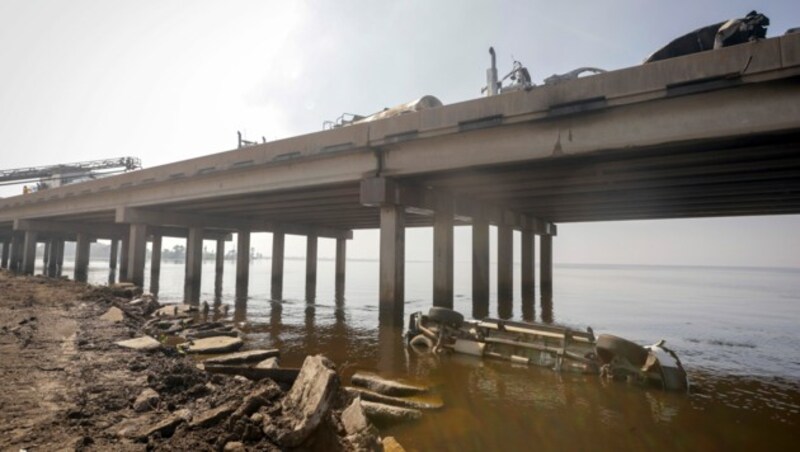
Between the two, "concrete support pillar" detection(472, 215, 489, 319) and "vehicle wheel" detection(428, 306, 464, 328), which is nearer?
"vehicle wheel" detection(428, 306, 464, 328)

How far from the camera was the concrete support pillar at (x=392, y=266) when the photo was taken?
17922 mm

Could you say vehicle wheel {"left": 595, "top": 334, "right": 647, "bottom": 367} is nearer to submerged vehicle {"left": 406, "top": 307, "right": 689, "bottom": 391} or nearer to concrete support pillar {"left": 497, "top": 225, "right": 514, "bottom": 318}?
submerged vehicle {"left": 406, "top": 307, "right": 689, "bottom": 391}

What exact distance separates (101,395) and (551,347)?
34.1ft

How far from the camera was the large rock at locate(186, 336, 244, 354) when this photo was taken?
483 inches

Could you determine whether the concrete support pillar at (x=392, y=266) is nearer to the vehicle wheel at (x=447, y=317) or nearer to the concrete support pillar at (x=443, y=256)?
the concrete support pillar at (x=443, y=256)

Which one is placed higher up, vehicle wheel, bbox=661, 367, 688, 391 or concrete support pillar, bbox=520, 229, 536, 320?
concrete support pillar, bbox=520, 229, 536, 320

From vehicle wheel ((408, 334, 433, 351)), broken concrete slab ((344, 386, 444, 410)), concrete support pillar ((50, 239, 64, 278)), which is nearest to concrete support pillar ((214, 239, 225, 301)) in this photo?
concrete support pillar ((50, 239, 64, 278))

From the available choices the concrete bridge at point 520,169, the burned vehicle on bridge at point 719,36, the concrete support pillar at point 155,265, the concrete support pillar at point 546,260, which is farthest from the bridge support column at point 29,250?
the burned vehicle on bridge at point 719,36

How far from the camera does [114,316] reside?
51.4 ft

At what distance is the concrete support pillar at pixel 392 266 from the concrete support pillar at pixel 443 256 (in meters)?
2.96

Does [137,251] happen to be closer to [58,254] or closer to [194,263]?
[194,263]

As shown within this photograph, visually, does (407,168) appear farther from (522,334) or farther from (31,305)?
(31,305)

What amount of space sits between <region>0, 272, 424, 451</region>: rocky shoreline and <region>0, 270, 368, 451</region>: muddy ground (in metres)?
0.02

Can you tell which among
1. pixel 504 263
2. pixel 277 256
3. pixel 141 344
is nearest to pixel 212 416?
pixel 141 344
